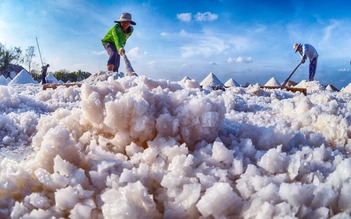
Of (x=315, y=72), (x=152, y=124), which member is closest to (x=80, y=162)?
(x=152, y=124)

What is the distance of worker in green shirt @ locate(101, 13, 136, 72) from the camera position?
5.96m

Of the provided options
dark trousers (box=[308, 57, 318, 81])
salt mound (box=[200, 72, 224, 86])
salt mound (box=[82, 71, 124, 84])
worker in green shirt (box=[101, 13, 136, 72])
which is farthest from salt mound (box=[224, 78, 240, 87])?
salt mound (box=[82, 71, 124, 84])

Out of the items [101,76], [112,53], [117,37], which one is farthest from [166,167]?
[112,53]

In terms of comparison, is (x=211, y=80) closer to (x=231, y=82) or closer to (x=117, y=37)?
(x=231, y=82)

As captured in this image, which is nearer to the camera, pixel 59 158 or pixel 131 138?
pixel 59 158

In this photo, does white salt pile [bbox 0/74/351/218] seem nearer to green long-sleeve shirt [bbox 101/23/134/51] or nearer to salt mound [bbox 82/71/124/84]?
salt mound [bbox 82/71/124/84]

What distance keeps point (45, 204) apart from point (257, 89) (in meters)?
3.83

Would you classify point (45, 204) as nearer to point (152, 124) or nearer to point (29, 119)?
point (152, 124)

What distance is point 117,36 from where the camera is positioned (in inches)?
234

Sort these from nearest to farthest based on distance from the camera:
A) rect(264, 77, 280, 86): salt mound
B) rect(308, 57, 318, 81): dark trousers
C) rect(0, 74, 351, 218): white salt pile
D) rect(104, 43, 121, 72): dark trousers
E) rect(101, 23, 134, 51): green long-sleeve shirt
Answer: rect(0, 74, 351, 218): white salt pile
rect(101, 23, 134, 51): green long-sleeve shirt
rect(104, 43, 121, 72): dark trousers
rect(308, 57, 318, 81): dark trousers
rect(264, 77, 280, 86): salt mound

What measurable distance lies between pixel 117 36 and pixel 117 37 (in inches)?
0.9

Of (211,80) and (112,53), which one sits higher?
(112,53)

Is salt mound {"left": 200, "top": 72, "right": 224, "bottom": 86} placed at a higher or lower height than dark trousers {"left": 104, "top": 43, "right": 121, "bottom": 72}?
lower

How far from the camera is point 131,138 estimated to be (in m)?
1.31
